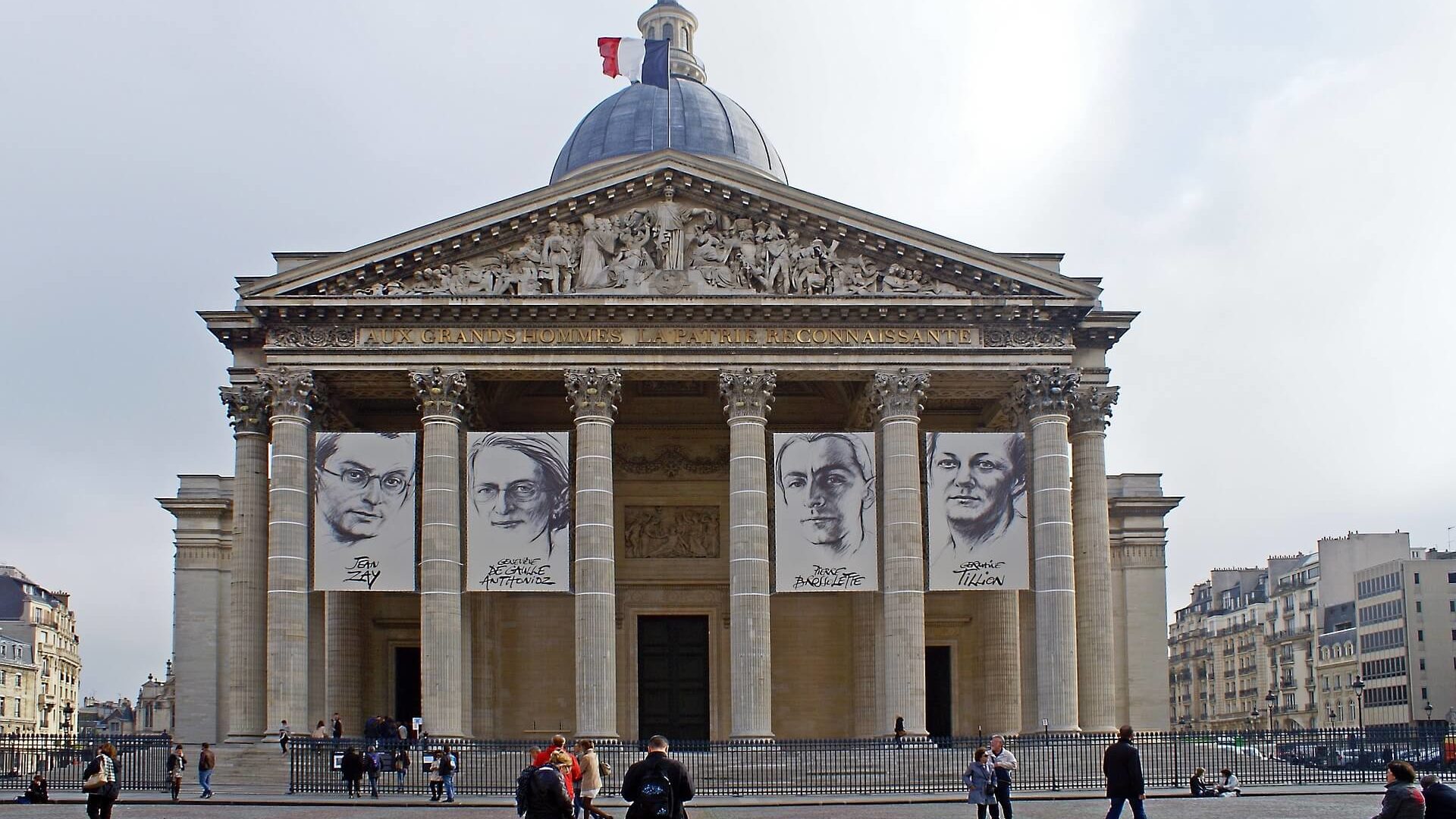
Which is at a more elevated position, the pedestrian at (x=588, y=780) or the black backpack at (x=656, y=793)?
the black backpack at (x=656, y=793)

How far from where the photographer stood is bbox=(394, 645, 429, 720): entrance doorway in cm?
4709

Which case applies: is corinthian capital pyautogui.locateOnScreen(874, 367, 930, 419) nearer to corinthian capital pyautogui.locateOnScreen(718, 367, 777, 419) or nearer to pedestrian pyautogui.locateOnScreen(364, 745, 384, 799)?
corinthian capital pyautogui.locateOnScreen(718, 367, 777, 419)

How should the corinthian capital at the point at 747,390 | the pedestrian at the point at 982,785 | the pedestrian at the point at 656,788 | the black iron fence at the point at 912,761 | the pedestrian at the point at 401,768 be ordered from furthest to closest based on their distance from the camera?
1. the corinthian capital at the point at 747,390
2. the pedestrian at the point at 401,768
3. the black iron fence at the point at 912,761
4. the pedestrian at the point at 982,785
5. the pedestrian at the point at 656,788

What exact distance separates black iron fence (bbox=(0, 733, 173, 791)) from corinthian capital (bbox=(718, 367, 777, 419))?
48.8 ft

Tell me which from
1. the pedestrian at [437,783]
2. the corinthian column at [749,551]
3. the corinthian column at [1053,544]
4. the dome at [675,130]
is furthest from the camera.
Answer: the dome at [675,130]

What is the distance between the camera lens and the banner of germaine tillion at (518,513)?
41.3 m

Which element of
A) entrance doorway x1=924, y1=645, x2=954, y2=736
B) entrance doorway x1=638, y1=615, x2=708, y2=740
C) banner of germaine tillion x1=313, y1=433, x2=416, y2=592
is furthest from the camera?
entrance doorway x1=924, y1=645, x2=954, y2=736

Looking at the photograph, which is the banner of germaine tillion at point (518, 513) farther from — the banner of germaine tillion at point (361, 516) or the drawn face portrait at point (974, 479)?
the drawn face portrait at point (974, 479)

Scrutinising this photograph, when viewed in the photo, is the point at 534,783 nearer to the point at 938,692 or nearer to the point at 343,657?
the point at 343,657

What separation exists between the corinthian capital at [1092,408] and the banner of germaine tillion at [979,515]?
2404 mm

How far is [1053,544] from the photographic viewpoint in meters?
41.7

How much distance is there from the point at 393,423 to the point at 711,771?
51.5ft

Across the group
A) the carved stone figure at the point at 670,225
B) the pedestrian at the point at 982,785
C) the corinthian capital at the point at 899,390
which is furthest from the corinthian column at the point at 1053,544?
the pedestrian at the point at 982,785

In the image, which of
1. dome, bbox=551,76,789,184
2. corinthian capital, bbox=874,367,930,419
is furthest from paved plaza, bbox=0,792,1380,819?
dome, bbox=551,76,789,184
